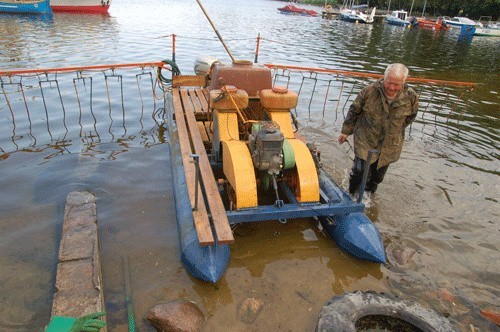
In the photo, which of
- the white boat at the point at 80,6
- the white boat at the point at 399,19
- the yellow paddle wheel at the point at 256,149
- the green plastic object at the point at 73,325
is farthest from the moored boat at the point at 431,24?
the green plastic object at the point at 73,325

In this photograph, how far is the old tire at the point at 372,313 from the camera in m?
3.21

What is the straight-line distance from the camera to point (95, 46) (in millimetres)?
19719

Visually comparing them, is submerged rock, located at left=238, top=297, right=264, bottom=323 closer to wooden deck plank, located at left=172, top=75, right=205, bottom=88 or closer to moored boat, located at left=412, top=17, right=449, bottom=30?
wooden deck plank, located at left=172, top=75, right=205, bottom=88

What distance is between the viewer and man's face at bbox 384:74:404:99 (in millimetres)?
4379

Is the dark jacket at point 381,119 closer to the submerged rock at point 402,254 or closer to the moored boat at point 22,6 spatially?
the submerged rock at point 402,254

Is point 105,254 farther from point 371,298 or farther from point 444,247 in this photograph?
point 444,247

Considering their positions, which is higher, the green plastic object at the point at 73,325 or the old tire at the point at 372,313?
the green plastic object at the point at 73,325

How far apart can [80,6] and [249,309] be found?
44.3m

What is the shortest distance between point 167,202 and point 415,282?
12.7 feet

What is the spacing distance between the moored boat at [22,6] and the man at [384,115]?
119 feet

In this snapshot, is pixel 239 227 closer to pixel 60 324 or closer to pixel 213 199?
A: pixel 213 199

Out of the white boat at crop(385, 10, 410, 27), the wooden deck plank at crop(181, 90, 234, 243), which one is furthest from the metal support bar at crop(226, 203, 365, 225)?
the white boat at crop(385, 10, 410, 27)

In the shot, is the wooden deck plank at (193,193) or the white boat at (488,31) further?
the white boat at (488,31)

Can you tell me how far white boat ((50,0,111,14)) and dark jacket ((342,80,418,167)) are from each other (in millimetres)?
42535
